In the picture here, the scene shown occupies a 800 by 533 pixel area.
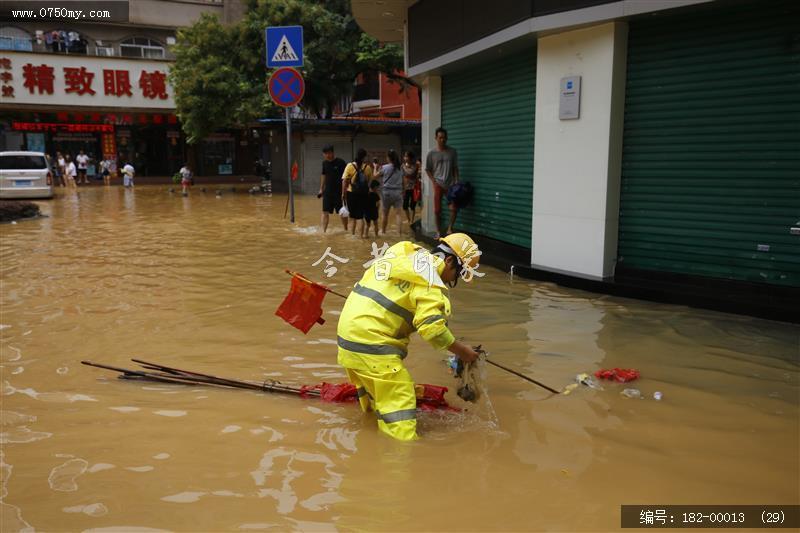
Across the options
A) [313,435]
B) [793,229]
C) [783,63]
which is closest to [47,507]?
[313,435]

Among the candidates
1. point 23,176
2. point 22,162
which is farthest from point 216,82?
point 23,176

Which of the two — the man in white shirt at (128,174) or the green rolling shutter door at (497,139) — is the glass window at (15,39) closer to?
A: the man in white shirt at (128,174)

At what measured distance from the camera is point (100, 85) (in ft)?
105

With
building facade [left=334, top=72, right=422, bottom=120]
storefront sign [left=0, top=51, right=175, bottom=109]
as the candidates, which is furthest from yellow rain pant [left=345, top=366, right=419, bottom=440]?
storefront sign [left=0, top=51, right=175, bottom=109]

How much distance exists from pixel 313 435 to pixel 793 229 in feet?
17.0

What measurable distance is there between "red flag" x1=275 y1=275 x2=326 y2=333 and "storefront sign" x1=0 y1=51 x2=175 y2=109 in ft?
103

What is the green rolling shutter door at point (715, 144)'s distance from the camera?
21.6ft

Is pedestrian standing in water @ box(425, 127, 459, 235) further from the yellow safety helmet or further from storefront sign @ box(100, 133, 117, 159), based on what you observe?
storefront sign @ box(100, 133, 117, 159)

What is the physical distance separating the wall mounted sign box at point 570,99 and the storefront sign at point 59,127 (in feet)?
105

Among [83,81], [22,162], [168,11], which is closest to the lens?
[22,162]

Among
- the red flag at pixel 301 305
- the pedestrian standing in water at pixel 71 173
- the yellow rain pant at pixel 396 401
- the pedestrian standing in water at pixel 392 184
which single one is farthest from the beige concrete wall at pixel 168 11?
the yellow rain pant at pixel 396 401

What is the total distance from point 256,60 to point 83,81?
1000 cm

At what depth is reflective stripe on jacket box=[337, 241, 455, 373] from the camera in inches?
149

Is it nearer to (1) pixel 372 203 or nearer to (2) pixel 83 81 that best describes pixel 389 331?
(1) pixel 372 203
